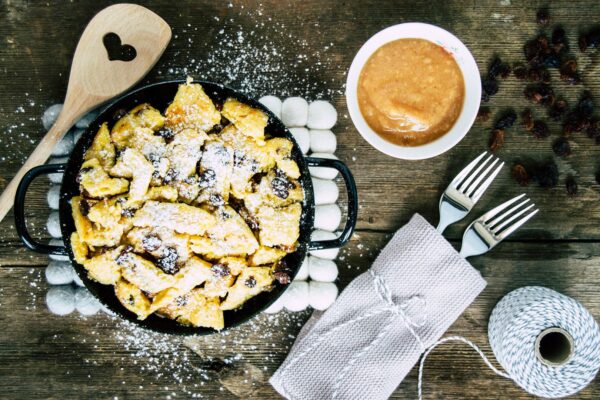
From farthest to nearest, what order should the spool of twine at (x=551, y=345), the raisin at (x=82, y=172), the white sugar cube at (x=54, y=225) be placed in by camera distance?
the white sugar cube at (x=54, y=225) < the spool of twine at (x=551, y=345) < the raisin at (x=82, y=172)

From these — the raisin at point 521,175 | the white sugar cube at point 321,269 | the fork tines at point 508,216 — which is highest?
the raisin at point 521,175

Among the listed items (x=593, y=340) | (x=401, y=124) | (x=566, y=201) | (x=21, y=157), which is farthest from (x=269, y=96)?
(x=593, y=340)

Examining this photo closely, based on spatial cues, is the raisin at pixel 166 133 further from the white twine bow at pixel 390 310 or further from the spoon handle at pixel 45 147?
the white twine bow at pixel 390 310

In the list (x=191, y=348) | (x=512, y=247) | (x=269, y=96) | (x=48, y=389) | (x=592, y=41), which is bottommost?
(x=48, y=389)

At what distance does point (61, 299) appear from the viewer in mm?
1487

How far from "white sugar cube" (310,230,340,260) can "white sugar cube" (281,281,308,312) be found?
0.29 ft

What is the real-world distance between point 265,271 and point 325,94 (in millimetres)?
540

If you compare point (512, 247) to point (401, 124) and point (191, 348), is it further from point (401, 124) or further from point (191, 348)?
point (191, 348)

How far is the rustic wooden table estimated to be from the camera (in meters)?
1.54

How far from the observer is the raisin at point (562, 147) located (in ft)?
5.08

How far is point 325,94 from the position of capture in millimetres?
1544

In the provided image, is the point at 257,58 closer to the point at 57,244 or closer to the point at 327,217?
the point at 327,217

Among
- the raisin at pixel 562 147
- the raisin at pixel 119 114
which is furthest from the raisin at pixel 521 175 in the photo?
the raisin at pixel 119 114

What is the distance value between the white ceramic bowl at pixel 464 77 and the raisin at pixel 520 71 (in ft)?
0.73
